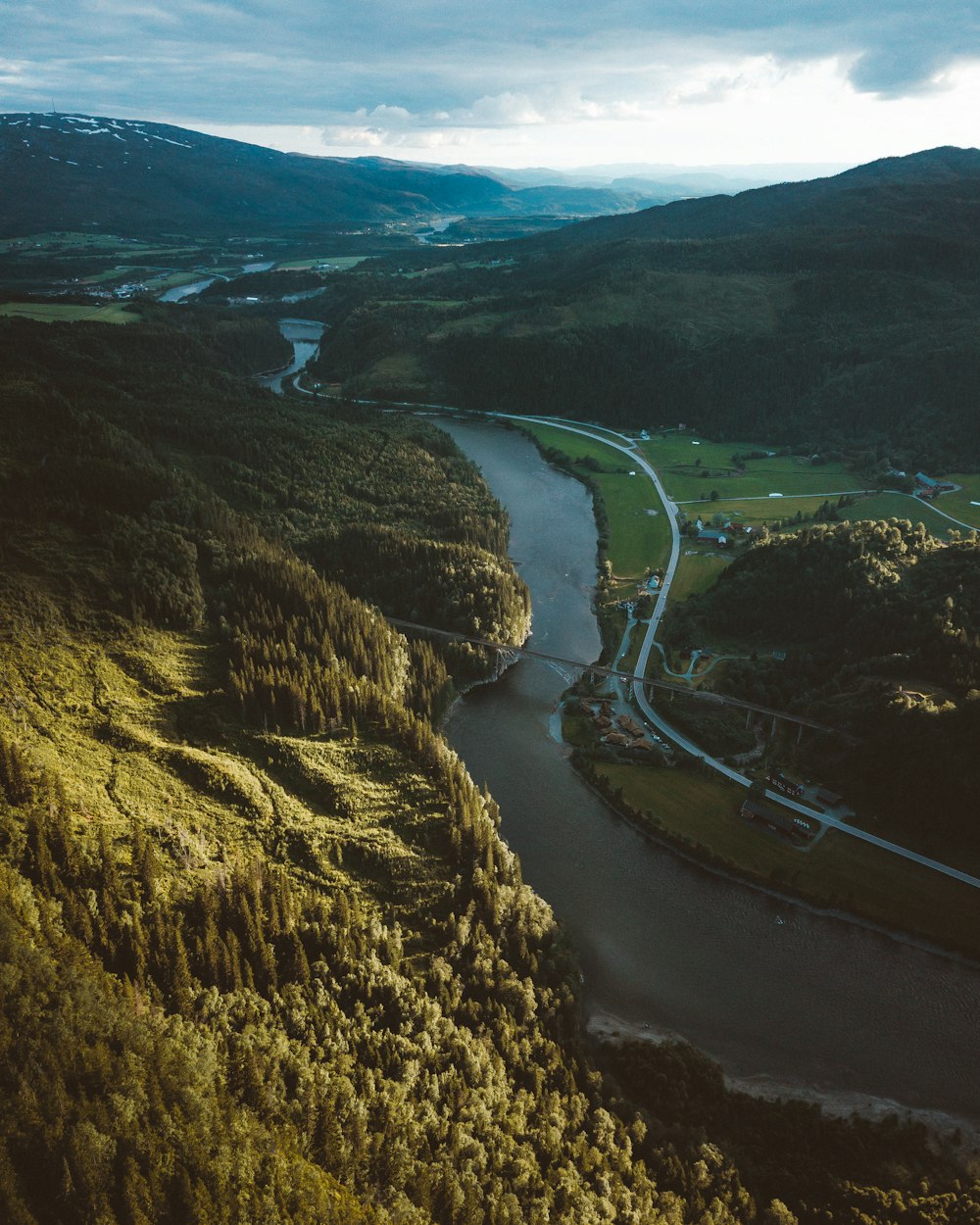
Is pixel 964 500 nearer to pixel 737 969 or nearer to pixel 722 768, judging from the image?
pixel 722 768

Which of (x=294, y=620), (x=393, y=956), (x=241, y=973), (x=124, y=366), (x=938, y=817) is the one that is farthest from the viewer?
(x=124, y=366)

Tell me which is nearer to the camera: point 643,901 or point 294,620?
point 643,901

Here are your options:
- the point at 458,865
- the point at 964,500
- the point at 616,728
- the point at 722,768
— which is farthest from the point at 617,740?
the point at 964,500

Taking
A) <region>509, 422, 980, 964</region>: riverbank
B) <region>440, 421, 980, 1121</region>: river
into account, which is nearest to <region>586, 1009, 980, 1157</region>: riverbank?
<region>440, 421, 980, 1121</region>: river

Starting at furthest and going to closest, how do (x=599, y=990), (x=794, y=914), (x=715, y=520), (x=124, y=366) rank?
(x=124, y=366), (x=715, y=520), (x=794, y=914), (x=599, y=990)

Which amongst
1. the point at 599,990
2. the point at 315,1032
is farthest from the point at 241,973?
the point at 599,990

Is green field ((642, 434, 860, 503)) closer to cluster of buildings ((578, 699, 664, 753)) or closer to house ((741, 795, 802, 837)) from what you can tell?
cluster of buildings ((578, 699, 664, 753))

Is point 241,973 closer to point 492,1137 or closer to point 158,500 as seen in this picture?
point 492,1137
